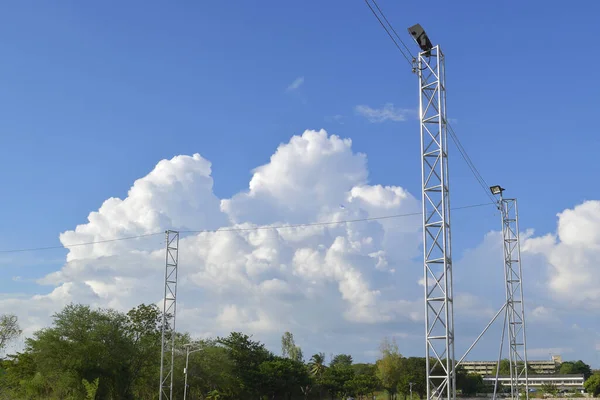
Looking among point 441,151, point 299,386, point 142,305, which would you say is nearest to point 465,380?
point 299,386

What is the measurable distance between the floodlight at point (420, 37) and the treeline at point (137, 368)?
39026 mm

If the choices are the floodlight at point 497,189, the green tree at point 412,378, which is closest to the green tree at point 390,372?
the green tree at point 412,378

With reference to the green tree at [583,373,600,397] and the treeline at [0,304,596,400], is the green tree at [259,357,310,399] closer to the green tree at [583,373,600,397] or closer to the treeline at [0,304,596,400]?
the treeline at [0,304,596,400]

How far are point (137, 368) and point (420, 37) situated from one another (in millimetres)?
51956

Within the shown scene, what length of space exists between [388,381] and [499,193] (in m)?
77.4

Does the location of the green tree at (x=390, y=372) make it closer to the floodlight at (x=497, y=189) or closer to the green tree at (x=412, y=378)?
the green tree at (x=412, y=378)

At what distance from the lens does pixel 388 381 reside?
367 feet

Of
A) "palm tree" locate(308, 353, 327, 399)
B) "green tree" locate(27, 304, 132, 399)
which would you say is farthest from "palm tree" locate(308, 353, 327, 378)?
"green tree" locate(27, 304, 132, 399)

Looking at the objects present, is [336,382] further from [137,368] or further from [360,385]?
[137,368]

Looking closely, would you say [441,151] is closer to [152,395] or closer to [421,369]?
[152,395]

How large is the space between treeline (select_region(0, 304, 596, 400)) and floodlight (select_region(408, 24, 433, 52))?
128 feet

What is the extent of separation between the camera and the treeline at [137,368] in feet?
183

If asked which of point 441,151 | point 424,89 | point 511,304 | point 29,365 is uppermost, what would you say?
point 424,89

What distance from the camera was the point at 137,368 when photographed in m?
64.8
